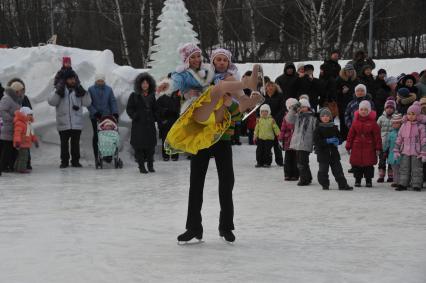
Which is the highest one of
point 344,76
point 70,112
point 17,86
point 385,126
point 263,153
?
point 344,76

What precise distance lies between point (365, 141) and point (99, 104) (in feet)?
17.4

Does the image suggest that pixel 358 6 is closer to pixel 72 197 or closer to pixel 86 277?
pixel 72 197

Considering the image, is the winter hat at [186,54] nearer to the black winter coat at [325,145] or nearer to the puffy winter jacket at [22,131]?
the black winter coat at [325,145]

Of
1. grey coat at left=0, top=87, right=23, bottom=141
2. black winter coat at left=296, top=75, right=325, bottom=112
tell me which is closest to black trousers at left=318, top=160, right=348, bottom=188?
black winter coat at left=296, top=75, right=325, bottom=112

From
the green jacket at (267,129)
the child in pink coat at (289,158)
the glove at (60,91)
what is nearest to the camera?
the child in pink coat at (289,158)

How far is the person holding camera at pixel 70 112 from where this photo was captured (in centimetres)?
1446

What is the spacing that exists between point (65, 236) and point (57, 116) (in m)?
7.21

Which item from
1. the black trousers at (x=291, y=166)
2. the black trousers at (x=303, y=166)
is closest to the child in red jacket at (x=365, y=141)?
the black trousers at (x=303, y=166)

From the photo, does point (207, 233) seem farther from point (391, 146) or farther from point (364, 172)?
point (391, 146)

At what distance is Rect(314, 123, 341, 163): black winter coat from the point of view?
37.8 ft

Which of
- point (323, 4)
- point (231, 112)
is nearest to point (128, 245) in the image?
point (231, 112)

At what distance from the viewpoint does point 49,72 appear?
54.0ft

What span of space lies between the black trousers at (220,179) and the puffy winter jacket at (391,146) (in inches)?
202

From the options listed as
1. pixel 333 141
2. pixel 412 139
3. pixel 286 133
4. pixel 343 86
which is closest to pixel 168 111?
pixel 343 86
